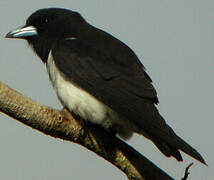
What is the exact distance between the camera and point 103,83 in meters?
4.18

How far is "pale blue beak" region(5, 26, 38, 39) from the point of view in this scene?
5.06 meters

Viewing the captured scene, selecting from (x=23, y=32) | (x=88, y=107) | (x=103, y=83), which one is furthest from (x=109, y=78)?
(x=23, y=32)

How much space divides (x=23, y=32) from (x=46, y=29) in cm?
25

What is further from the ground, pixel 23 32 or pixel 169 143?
pixel 23 32

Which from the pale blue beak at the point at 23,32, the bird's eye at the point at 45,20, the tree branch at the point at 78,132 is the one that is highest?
the bird's eye at the point at 45,20

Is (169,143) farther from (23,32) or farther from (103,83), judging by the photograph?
(23,32)

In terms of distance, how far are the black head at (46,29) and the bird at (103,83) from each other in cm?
1

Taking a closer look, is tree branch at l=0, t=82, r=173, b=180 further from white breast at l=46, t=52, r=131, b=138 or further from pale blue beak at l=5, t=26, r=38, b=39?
pale blue beak at l=5, t=26, r=38, b=39

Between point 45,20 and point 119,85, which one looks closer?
point 119,85

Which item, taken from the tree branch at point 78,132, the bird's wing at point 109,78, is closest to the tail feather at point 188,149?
the bird's wing at point 109,78

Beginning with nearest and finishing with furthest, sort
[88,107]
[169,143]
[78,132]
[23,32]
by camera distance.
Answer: [169,143], [78,132], [88,107], [23,32]

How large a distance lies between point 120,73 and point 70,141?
0.84 meters

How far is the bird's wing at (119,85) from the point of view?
3.68m

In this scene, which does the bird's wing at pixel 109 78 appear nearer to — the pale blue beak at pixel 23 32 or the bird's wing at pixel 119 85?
the bird's wing at pixel 119 85
